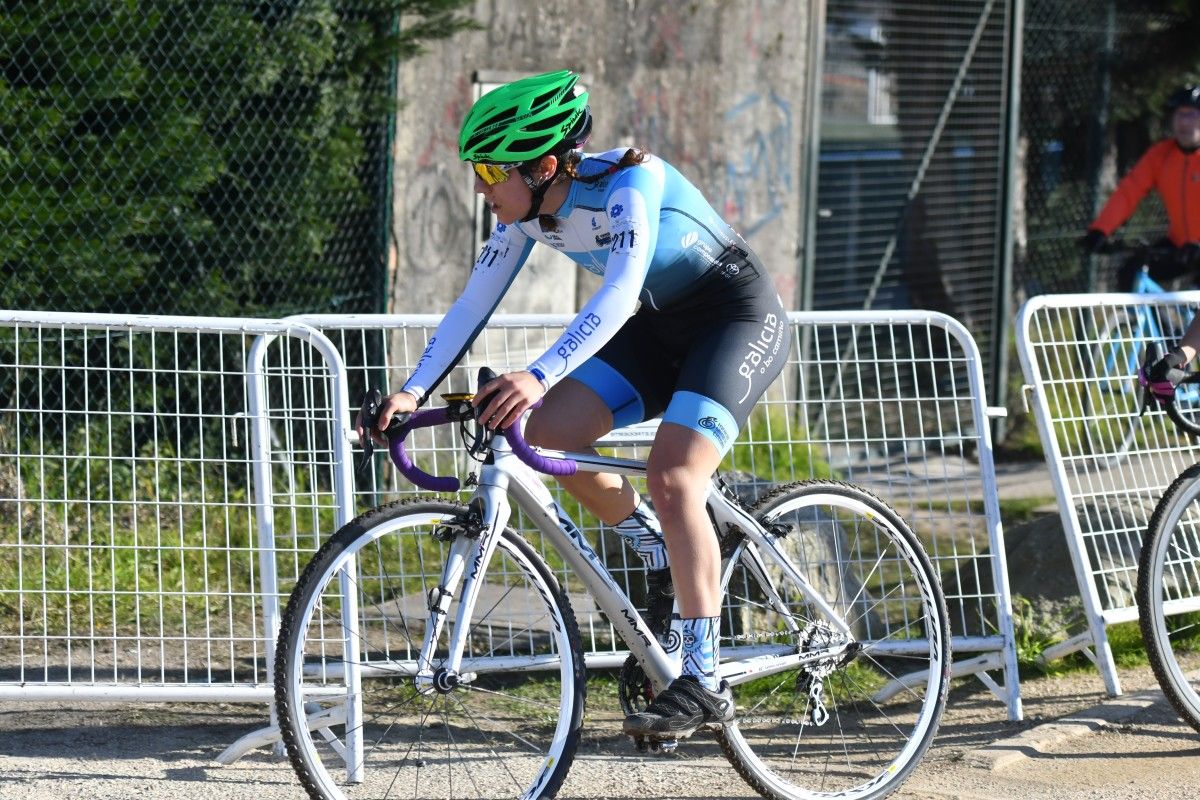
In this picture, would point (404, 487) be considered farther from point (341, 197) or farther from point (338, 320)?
point (338, 320)

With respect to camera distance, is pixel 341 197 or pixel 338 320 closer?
pixel 338 320

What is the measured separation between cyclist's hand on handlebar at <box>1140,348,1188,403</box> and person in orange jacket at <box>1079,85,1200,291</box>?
423 centimetres

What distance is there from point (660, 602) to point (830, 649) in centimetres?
56

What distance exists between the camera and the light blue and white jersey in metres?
3.84

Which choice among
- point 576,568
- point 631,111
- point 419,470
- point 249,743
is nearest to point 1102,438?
point 576,568

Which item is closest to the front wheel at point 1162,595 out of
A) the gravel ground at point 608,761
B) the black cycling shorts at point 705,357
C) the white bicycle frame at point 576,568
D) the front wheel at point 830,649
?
the gravel ground at point 608,761

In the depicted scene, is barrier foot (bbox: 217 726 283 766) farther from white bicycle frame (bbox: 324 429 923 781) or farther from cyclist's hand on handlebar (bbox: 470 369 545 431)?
cyclist's hand on handlebar (bbox: 470 369 545 431)

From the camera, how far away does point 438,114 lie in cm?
831

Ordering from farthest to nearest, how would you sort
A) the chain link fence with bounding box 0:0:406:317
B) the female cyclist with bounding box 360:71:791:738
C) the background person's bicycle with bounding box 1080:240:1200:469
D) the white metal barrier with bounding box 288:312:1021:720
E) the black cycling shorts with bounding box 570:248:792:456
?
the chain link fence with bounding box 0:0:406:317
the background person's bicycle with bounding box 1080:240:1200:469
the white metal barrier with bounding box 288:312:1021:720
the black cycling shorts with bounding box 570:248:792:456
the female cyclist with bounding box 360:71:791:738

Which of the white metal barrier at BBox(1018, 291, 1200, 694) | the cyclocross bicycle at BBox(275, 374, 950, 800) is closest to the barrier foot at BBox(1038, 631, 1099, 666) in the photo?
the white metal barrier at BBox(1018, 291, 1200, 694)

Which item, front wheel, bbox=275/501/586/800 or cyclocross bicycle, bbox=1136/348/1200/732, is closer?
front wheel, bbox=275/501/586/800

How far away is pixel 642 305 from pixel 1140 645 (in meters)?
2.76

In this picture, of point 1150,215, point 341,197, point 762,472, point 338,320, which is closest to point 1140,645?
point 762,472

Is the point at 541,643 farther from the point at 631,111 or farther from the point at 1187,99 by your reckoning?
the point at 1187,99
